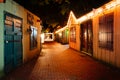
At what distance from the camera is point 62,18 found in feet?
130

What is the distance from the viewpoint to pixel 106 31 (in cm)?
1179

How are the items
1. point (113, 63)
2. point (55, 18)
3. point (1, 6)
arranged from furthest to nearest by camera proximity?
point (55, 18) < point (113, 63) < point (1, 6)

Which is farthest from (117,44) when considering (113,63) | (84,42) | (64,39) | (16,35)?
(64,39)

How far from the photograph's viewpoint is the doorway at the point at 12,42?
913 cm

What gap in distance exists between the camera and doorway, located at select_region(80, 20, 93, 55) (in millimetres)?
15980

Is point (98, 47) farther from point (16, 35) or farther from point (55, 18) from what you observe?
point (55, 18)

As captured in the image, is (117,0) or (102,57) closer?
(117,0)

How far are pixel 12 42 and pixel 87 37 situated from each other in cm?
852

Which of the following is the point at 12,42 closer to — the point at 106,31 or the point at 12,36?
the point at 12,36

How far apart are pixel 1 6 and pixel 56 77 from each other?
3814 mm

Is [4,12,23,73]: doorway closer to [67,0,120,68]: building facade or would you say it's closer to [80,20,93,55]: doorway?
[67,0,120,68]: building facade

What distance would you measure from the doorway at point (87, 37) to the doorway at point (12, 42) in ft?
20.5

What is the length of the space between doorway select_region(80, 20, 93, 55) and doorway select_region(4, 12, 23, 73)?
20.5 ft

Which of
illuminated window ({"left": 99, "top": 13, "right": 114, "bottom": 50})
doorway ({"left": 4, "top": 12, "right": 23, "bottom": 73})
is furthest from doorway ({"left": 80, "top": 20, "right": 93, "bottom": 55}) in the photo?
doorway ({"left": 4, "top": 12, "right": 23, "bottom": 73})
